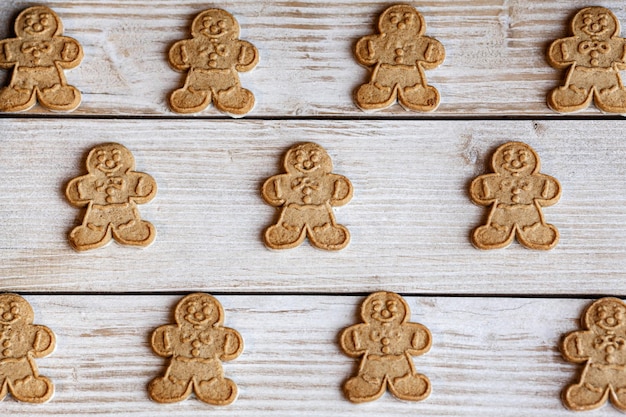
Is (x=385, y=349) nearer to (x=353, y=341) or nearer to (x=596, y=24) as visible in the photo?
(x=353, y=341)

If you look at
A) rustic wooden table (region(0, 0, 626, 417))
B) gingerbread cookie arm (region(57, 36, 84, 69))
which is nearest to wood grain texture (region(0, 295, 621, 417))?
rustic wooden table (region(0, 0, 626, 417))

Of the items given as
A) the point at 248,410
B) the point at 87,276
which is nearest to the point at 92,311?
the point at 87,276

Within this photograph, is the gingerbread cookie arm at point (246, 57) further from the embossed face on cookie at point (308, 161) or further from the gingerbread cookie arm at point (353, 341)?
the gingerbread cookie arm at point (353, 341)

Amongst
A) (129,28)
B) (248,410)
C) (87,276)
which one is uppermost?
(129,28)

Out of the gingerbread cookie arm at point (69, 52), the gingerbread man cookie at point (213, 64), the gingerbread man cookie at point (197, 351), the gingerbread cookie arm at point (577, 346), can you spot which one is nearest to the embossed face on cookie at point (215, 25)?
the gingerbread man cookie at point (213, 64)

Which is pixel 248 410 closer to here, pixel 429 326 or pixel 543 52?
pixel 429 326
